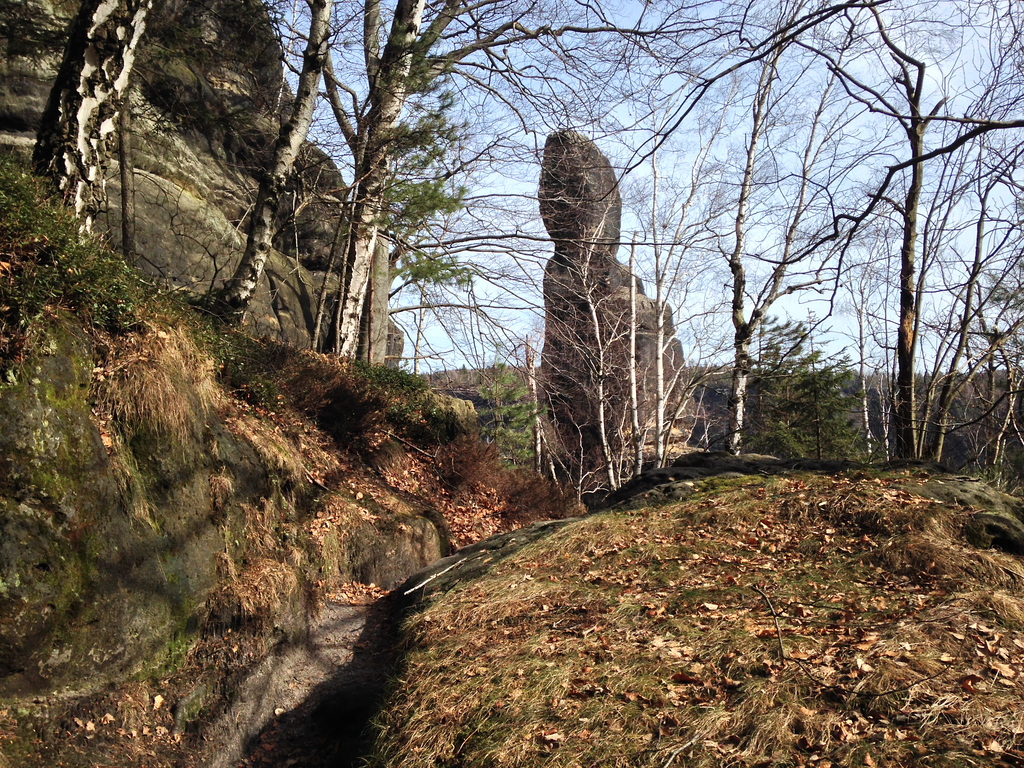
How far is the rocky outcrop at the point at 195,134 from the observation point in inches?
326

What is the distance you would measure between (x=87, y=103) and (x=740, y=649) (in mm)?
6409

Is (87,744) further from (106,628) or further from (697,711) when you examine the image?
(697,711)

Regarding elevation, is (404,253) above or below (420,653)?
above

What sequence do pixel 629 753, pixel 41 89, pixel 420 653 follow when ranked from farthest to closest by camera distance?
pixel 41 89 → pixel 420 653 → pixel 629 753

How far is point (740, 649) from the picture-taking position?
12.1 ft

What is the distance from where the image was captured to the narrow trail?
455cm

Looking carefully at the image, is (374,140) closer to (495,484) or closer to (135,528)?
(495,484)

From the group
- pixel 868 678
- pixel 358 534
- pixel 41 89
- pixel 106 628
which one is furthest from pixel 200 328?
pixel 868 678

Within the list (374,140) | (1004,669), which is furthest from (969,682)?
(374,140)

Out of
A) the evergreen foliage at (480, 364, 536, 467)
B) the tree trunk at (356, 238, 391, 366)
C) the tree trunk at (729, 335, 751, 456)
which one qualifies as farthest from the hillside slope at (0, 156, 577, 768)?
the evergreen foliage at (480, 364, 536, 467)

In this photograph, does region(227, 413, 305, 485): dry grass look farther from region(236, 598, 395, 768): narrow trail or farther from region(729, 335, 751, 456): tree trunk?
region(729, 335, 751, 456): tree trunk

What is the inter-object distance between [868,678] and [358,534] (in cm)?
512

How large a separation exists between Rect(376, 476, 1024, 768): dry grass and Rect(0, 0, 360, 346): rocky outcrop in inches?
225

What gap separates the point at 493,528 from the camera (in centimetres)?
981
